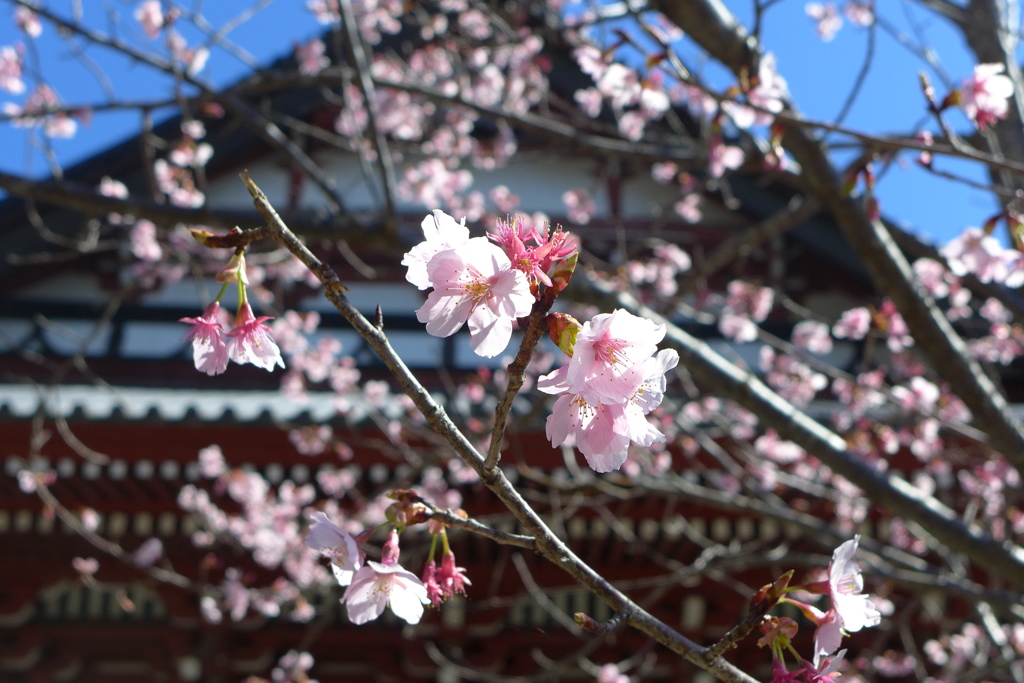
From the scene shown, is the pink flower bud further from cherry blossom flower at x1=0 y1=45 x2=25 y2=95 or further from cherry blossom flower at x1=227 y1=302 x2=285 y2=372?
cherry blossom flower at x1=0 y1=45 x2=25 y2=95

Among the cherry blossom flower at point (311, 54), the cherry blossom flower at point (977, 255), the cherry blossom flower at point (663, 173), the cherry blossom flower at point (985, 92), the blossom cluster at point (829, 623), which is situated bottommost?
the blossom cluster at point (829, 623)

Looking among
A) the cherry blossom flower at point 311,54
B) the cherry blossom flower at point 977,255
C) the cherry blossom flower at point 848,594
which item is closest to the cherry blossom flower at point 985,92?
the cherry blossom flower at point 977,255

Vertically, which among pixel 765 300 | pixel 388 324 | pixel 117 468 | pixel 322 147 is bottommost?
pixel 117 468

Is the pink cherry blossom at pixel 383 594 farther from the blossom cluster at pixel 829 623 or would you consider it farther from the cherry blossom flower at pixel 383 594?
the blossom cluster at pixel 829 623

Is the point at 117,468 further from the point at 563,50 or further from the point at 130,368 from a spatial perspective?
the point at 563,50

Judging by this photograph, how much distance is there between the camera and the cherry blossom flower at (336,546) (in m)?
Answer: 1.32

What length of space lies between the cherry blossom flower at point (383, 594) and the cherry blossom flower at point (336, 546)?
38 millimetres

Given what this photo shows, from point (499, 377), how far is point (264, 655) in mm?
2094

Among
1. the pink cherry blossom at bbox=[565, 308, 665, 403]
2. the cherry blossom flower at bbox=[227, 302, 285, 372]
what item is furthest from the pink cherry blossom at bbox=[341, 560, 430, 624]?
the pink cherry blossom at bbox=[565, 308, 665, 403]

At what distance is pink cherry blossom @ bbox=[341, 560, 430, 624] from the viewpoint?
1391mm

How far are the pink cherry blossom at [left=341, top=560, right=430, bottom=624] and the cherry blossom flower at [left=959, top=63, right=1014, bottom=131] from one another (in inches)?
86.6

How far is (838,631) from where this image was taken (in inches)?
50.3

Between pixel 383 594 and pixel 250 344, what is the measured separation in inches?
18.3

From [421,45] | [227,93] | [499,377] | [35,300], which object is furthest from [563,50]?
[35,300]
